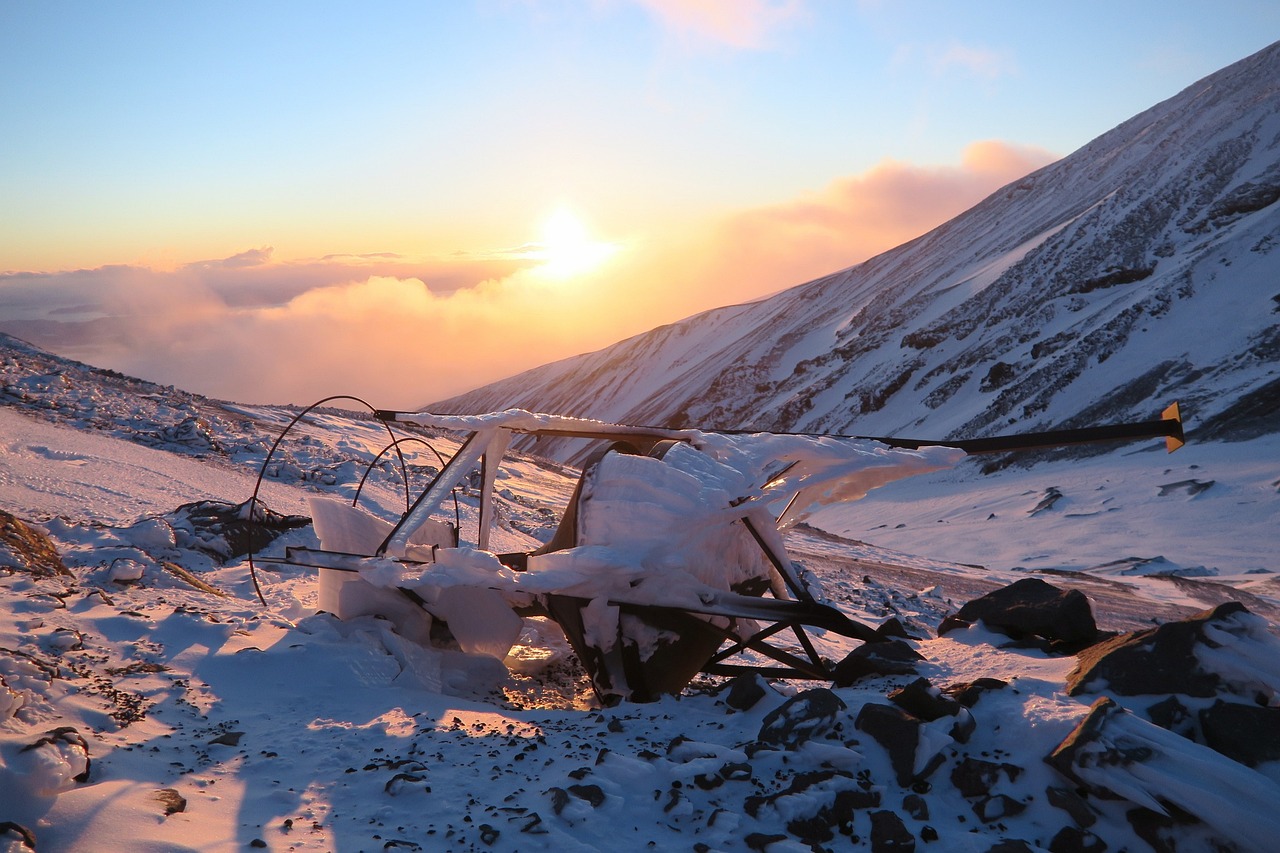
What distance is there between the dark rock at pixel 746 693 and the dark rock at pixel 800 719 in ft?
1.69

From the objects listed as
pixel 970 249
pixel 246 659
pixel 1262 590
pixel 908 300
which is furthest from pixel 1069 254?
pixel 246 659

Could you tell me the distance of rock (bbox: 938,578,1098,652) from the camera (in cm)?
687

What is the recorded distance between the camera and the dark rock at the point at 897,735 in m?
4.74

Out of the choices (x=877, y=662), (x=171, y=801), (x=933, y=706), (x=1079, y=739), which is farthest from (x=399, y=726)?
(x=1079, y=739)

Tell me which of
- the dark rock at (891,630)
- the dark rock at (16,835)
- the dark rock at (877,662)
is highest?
the dark rock at (16,835)

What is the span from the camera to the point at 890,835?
4.14 m

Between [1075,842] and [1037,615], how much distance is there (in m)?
3.21

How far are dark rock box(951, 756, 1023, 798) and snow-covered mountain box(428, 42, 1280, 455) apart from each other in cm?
2889

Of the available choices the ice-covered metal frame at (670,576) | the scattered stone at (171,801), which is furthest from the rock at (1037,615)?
the scattered stone at (171,801)

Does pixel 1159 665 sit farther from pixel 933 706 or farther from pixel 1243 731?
pixel 933 706

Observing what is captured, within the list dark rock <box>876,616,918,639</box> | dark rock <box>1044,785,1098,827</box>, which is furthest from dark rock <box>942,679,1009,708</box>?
dark rock <box>876,616,918,639</box>

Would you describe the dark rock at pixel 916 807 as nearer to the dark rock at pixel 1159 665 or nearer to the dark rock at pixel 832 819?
the dark rock at pixel 832 819

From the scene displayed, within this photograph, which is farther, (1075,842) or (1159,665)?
(1159,665)

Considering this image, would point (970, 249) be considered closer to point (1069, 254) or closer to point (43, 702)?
point (1069, 254)
